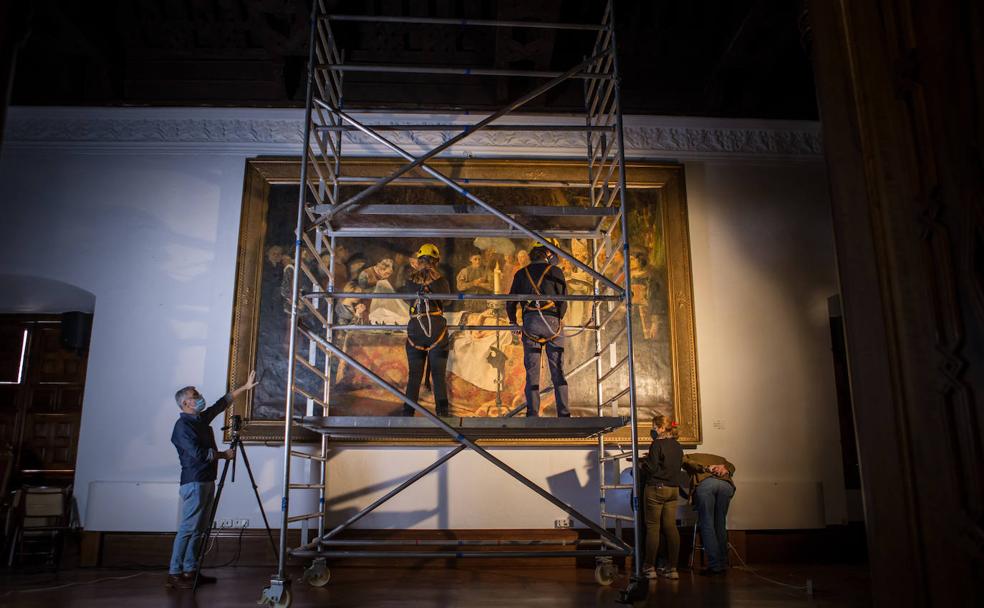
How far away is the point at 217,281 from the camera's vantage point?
8633 mm

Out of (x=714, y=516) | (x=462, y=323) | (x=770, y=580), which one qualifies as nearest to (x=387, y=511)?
(x=462, y=323)

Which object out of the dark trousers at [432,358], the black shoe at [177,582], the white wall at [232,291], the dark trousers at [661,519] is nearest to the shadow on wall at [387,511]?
the white wall at [232,291]

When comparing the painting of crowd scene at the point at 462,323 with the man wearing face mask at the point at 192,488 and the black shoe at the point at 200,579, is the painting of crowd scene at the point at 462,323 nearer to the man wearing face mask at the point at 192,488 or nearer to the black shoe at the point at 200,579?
the man wearing face mask at the point at 192,488

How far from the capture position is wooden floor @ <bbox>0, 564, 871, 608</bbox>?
5.40 meters

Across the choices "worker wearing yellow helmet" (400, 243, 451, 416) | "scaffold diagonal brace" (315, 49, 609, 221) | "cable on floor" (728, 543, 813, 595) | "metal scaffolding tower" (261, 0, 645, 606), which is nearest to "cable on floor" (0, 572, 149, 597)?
"metal scaffolding tower" (261, 0, 645, 606)

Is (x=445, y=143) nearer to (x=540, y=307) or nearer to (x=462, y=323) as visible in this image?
(x=540, y=307)

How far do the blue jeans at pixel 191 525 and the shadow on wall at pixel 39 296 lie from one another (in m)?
3.48

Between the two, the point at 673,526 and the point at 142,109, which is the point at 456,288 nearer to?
the point at 673,526

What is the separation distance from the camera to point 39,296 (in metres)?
9.28

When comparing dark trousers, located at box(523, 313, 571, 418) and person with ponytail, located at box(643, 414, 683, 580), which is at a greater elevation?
dark trousers, located at box(523, 313, 571, 418)

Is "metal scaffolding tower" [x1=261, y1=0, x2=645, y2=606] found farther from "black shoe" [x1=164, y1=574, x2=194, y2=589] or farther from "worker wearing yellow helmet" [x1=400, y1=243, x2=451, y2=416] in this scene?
"black shoe" [x1=164, y1=574, x2=194, y2=589]

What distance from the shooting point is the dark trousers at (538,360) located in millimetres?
6617

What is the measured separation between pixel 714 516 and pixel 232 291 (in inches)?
241

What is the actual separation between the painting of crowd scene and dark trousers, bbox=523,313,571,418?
1396 mm
